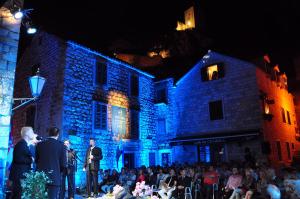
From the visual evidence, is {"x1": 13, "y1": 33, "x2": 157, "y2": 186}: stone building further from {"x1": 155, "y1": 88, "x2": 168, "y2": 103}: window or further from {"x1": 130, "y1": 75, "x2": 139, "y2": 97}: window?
{"x1": 155, "y1": 88, "x2": 168, "y2": 103}: window

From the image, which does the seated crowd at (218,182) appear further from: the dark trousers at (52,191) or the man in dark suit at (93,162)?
the dark trousers at (52,191)

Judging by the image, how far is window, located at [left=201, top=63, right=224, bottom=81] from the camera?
19.8 metres

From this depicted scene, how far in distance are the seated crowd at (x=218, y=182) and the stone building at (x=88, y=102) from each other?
2.77m

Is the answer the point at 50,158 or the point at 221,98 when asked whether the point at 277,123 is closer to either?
the point at 221,98

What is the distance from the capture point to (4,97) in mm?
6074

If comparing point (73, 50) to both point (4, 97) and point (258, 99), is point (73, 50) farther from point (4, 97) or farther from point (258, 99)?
point (258, 99)

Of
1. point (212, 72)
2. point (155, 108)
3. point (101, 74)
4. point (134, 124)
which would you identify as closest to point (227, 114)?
point (212, 72)

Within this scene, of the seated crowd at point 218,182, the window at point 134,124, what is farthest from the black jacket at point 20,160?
the window at point 134,124

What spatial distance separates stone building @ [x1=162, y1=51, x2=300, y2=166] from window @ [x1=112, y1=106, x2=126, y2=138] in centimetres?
410

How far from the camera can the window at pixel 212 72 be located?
19844 millimetres

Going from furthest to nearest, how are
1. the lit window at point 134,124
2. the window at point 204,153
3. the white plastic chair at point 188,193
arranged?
1. the window at point 204,153
2. the lit window at point 134,124
3. the white plastic chair at point 188,193

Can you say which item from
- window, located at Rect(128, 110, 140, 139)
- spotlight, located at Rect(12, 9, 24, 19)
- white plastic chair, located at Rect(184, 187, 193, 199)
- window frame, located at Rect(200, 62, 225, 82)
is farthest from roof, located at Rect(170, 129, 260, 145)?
spotlight, located at Rect(12, 9, 24, 19)

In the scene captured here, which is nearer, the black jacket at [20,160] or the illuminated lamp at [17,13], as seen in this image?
the black jacket at [20,160]

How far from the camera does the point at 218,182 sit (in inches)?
442
